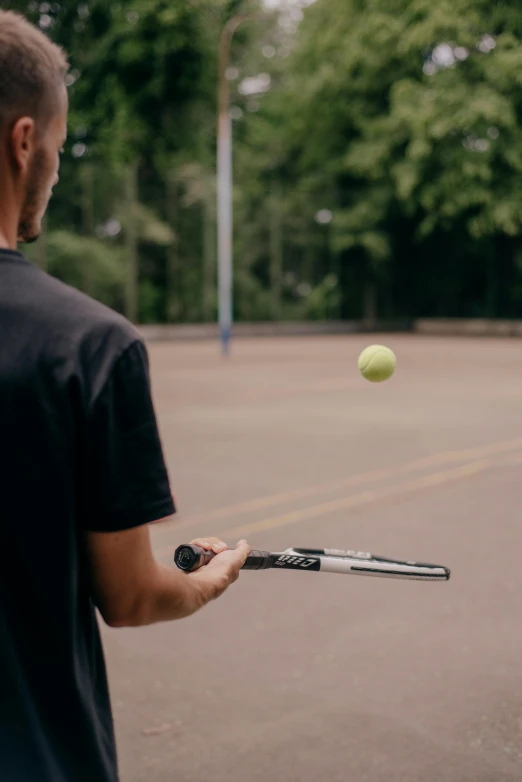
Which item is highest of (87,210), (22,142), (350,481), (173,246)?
(87,210)

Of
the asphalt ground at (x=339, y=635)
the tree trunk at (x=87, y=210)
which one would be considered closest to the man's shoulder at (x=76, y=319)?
A: the asphalt ground at (x=339, y=635)

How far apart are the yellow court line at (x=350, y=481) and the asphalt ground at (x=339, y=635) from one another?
0.9 inches

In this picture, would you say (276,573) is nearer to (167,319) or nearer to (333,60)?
(167,319)

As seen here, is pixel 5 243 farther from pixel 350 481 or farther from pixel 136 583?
pixel 350 481

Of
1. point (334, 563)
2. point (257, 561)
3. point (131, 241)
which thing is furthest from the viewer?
point (131, 241)

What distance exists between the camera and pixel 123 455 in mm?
1583

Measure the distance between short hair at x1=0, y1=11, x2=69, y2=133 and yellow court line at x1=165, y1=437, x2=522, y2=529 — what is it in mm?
5706

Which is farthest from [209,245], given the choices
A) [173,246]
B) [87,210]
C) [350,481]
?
[350,481]

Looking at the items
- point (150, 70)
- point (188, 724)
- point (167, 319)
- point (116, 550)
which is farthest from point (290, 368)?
point (116, 550)

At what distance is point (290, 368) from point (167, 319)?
42.7 ft

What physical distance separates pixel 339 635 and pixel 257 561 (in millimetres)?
2775

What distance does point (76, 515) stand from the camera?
1.61 m

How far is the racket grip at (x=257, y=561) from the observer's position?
7.32ft

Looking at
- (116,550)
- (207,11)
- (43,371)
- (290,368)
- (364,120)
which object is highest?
(207,11)
